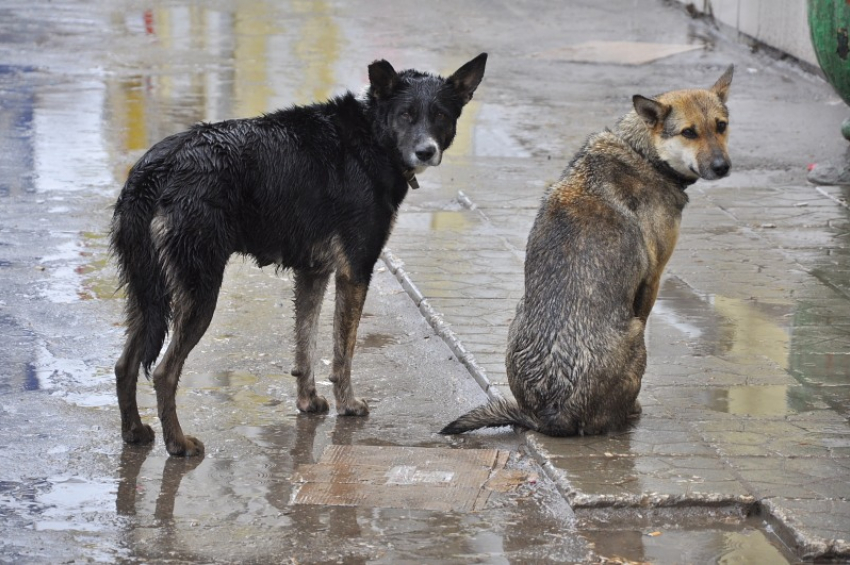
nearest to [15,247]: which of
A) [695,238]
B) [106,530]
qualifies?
[106,530]

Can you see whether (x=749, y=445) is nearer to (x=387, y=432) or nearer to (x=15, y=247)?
(x=387, y=432)

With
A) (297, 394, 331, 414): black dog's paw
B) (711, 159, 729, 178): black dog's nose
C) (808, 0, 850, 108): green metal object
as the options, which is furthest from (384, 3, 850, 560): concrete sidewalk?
(711, 159, 729, 178): black dog's nose

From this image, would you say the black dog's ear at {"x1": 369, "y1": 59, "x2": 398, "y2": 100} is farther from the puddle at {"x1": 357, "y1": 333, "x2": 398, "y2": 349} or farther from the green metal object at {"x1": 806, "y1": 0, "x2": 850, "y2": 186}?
the green metal object at {"x1": 806, "y1": 0, "x2": 850, "y2": 186}

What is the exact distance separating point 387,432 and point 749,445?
1743 mm

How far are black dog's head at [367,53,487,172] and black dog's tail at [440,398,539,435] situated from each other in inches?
49.3

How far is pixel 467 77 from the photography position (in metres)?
6.54

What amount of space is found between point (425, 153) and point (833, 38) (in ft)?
19.0

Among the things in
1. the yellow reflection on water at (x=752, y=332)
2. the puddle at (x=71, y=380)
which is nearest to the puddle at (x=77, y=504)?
the puddle at (x=71, y=380)

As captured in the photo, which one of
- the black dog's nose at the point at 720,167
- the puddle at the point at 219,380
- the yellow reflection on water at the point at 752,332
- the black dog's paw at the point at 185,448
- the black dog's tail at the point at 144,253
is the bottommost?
the puddle at the point at 219,380

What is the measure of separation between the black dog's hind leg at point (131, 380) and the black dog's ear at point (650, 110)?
2.66 meters

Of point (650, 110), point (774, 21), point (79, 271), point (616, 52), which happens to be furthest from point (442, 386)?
point (774, 21)

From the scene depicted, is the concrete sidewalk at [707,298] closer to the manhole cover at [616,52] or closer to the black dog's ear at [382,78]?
the manhole cover at [616,52]

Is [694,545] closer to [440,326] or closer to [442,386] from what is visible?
[442,386]

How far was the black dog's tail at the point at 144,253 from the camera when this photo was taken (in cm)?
572
